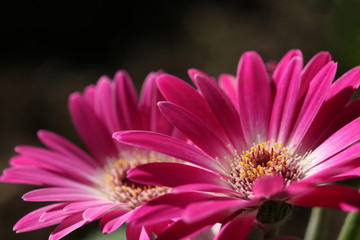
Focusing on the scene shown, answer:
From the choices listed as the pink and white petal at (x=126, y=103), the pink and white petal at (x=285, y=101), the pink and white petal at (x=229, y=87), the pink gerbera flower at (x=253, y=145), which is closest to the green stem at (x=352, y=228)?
the pink gerbera flower at (x=253, y=145)

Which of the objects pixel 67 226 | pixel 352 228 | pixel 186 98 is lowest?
pixel 352 228

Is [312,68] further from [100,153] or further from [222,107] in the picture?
[100,153]

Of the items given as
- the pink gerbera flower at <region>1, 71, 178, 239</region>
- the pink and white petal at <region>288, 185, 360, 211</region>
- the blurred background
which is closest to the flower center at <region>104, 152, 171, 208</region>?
Result: the pink gerbera flower at <region>1, 71, 178, 239</region>

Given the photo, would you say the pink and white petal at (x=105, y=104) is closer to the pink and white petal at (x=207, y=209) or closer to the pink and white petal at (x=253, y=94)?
the pink and white petal at (x=253, y=94)

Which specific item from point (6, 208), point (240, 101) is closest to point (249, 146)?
point (240, 101)

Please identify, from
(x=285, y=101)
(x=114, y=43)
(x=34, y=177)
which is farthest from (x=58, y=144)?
(x=114, y=43)

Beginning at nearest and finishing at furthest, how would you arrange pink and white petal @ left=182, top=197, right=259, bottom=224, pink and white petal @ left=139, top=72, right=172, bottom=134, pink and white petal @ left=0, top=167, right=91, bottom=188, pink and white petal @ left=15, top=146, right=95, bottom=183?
pink and white petal @ left=182, top=197, right=259, bottom=224, pink and white petal @ left=0, top=167, right=91, bottom=188, pink and white petal @ left=15, top=146, right=95, bottom=183, pink and white petal @ left=139, top=72, right=172, bottom=134

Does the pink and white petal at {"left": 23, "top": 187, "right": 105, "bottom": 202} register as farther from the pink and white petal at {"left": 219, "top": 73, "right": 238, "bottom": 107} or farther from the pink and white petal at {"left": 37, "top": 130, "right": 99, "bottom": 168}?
the pink and white petal at {"left": 219, "top": 73, "right": 238, "bottom": 107}
